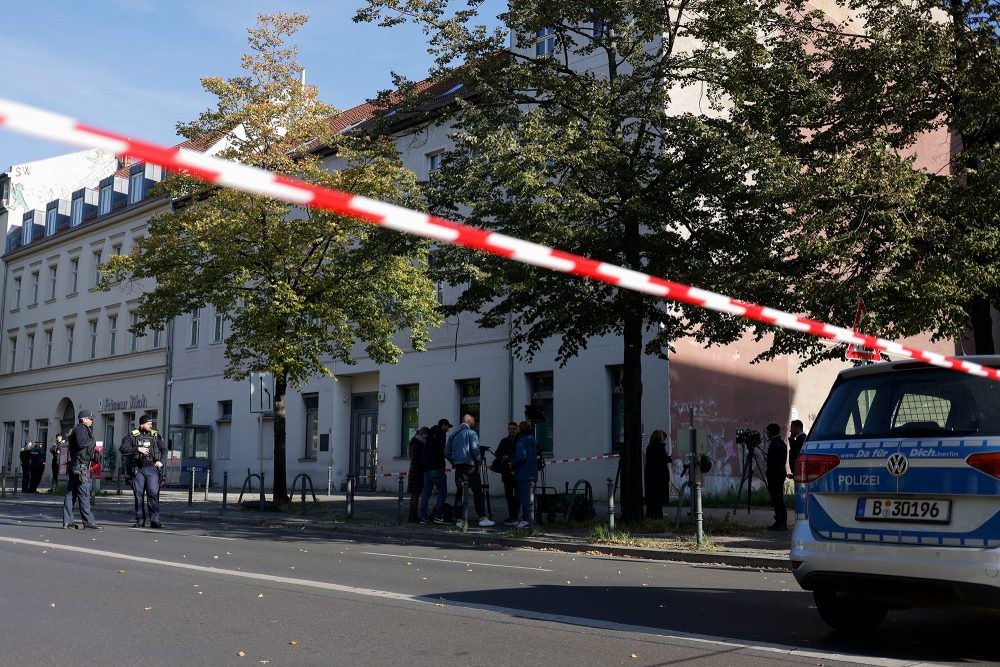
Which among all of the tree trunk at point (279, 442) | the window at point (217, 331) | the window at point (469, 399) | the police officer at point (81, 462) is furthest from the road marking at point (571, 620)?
the window at point (217, 331)

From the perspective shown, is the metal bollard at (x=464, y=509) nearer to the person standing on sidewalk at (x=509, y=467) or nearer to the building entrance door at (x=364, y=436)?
the person standing on sidewalk at (x=509, y=467)

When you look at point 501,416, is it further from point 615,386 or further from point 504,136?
point 504,136

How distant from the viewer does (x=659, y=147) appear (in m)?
17.9

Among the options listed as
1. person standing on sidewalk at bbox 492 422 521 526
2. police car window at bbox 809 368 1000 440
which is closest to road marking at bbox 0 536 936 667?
police car window at bbox 809 368 1000 440

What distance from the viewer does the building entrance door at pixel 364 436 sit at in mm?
32625

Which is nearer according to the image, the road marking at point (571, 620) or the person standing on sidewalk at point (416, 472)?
the road marking at point (571, 620)

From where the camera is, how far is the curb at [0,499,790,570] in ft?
42.1

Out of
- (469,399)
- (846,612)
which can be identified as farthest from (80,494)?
(469,399)

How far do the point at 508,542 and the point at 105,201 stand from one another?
40.3m

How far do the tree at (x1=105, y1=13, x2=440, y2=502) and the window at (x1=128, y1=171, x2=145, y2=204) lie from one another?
2483 centimetres

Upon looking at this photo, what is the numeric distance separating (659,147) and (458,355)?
43.3ft

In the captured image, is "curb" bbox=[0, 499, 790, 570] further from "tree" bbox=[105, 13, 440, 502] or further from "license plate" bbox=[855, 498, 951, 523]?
"license plate" bbox=[855, 498, 951, 523]

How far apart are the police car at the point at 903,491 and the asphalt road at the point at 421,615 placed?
503 mm

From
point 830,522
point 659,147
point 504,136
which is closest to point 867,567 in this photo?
point 830,522
